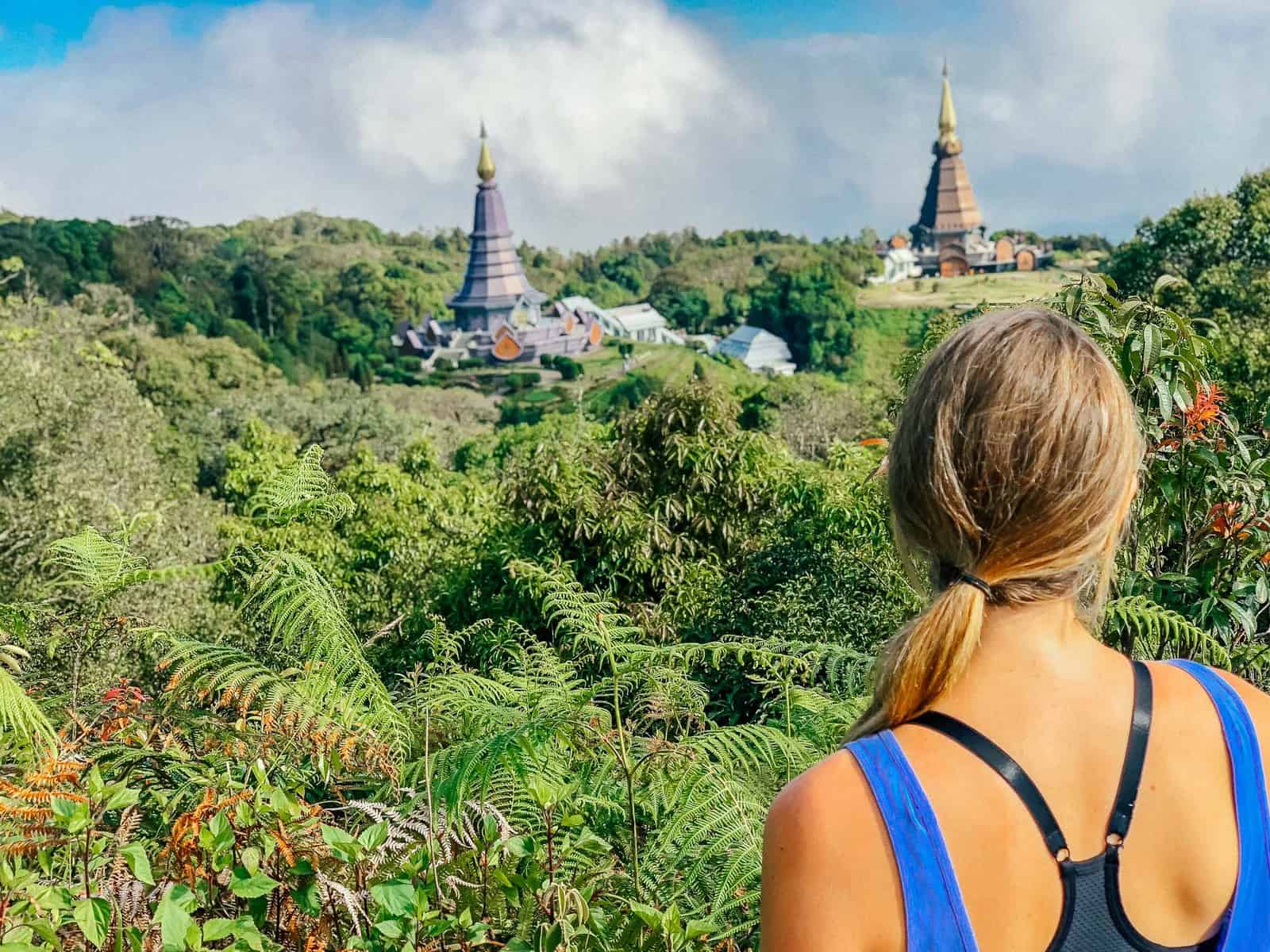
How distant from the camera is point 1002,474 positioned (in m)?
1.06

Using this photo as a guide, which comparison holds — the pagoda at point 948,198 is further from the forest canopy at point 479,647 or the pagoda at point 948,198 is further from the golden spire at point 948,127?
the forest canopy at point 479,647

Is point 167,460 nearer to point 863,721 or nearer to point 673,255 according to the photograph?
point 863,721

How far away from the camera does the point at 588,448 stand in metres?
7.71

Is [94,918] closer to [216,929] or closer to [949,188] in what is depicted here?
[216,929]

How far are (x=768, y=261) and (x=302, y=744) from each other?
276ft

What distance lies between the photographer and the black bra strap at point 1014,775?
41.8 inches

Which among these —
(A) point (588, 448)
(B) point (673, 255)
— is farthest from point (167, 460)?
(B) point (673, 255)

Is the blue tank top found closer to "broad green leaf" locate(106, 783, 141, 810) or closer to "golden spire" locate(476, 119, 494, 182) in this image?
"broad green leaf" locate(106, 783, 141, 810)

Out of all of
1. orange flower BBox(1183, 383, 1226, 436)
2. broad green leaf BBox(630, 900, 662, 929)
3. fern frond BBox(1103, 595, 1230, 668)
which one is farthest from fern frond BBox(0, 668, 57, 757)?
orange flower BBox(1183, 383, 1226, 436)

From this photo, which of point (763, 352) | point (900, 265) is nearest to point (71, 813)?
point (763, 352)

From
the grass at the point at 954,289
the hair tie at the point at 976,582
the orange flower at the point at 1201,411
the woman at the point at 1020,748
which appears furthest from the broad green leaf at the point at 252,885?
the grass at the point at 954,289

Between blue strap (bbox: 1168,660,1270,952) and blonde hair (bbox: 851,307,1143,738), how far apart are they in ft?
0.73

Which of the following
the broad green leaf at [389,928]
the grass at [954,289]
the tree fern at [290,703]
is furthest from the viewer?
the grass at [954,289]

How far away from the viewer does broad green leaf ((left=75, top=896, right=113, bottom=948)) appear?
1304mm
